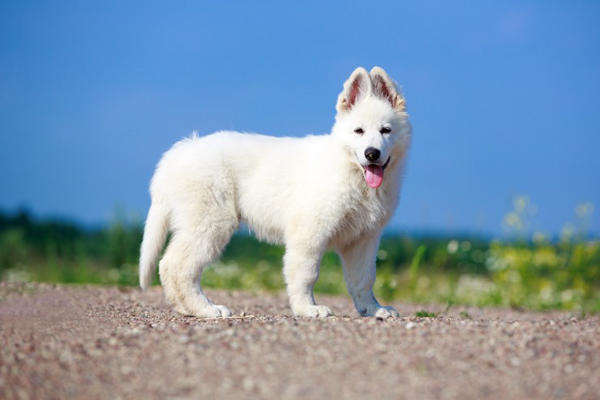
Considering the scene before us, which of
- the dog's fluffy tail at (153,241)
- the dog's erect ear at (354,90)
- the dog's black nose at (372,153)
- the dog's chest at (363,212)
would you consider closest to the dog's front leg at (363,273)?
the dog's chest at (363,212)

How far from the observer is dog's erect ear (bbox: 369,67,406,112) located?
17.6ft

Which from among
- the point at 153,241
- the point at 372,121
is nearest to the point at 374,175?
the point at 372,121

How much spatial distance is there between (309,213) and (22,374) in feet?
7.94

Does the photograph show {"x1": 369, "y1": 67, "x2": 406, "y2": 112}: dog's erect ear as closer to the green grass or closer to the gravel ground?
the gravel ground

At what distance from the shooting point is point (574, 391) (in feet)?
10.1

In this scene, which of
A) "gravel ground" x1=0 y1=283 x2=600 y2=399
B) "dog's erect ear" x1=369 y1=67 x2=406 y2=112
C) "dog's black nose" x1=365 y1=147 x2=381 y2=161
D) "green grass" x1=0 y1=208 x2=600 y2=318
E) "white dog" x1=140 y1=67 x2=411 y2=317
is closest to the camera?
"gravel ground" x1=0 y1=283 x2=600 y2=399

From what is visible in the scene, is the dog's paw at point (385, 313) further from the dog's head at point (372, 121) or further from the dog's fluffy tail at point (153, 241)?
the dog's fluffy tail at point (153, 241)

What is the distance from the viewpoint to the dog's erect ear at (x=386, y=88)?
5.36 metres

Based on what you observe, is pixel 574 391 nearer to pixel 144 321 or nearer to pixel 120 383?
pixel 120 383

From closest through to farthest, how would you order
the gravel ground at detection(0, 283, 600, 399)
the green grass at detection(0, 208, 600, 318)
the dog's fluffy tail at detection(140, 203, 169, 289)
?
1. the gravel ground at detection(0, 283, 600, 399)
2. the dog's fluffy tail at detection(140, 203, 169, 289)
3. the green grass at detection(0, 208, 600, 318)

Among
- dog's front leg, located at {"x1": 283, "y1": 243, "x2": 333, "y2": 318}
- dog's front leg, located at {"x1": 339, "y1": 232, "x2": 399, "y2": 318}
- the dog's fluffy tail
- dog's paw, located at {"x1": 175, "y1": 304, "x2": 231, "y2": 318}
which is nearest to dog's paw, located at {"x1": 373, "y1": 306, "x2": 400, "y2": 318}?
dog's front leg, located at {"x1": 339, "y1": 232, "x2": 399, "y2": 318}

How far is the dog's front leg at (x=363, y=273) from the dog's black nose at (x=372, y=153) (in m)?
0.78

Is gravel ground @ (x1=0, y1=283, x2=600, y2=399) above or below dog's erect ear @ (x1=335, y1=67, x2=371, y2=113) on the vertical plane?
below

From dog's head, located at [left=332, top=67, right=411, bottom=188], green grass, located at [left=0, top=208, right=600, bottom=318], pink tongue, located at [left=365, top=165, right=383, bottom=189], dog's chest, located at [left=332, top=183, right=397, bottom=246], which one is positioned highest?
dog's head, located at [left=332, top=67, right=411, bottom=188]
